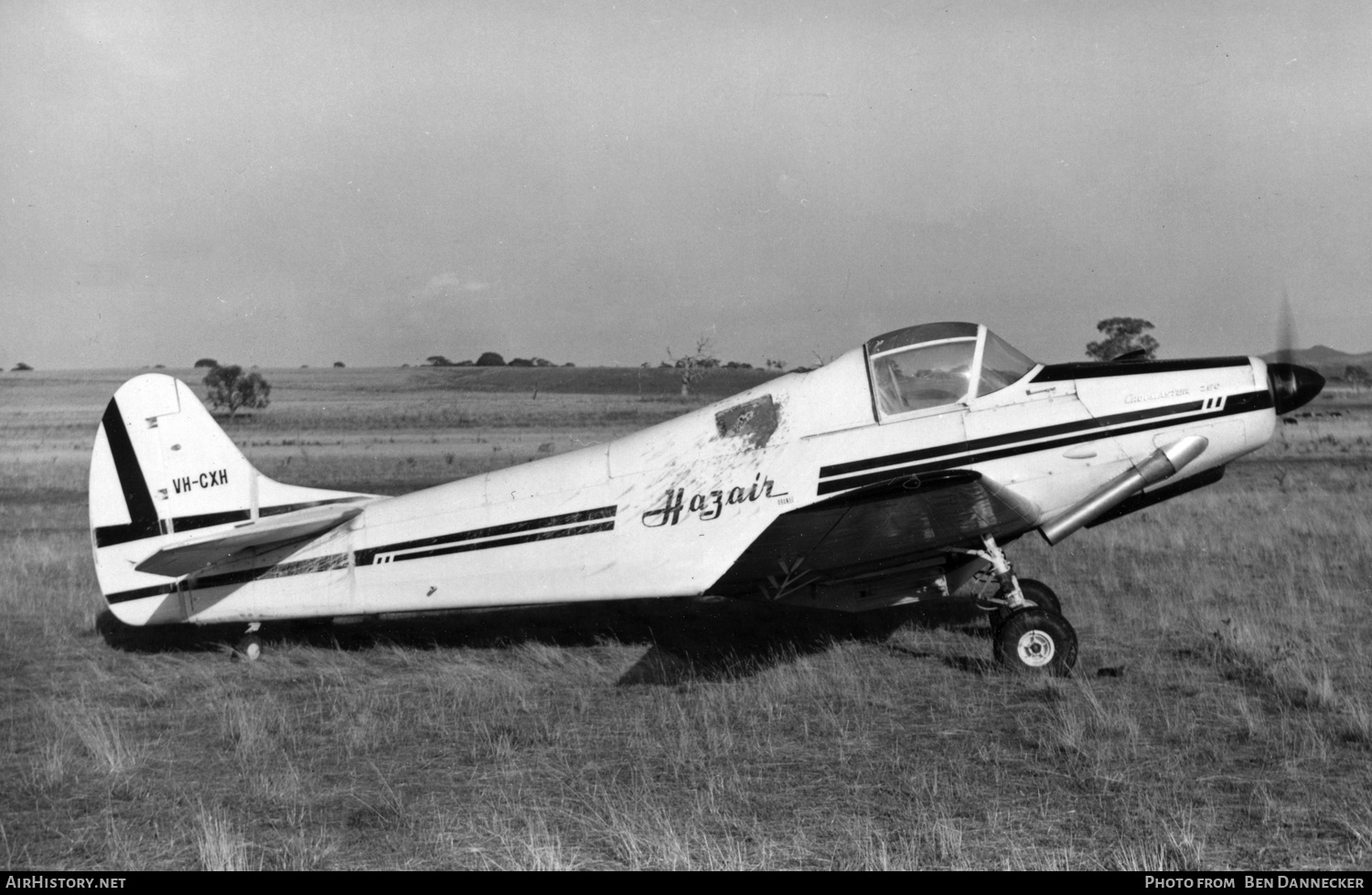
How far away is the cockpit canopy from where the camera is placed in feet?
26.5

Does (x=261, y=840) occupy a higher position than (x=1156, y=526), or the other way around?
(x=261, y=840)

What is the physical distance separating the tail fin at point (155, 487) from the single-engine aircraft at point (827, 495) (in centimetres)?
76

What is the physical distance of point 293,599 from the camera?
28.7ft

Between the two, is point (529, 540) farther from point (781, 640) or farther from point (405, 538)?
point (781, 640)

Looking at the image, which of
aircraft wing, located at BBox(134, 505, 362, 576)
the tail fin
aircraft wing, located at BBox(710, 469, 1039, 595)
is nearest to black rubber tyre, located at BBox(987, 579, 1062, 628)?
aircraft wing, located at BBox(710, 469, 1039, 595)

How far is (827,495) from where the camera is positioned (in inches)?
315

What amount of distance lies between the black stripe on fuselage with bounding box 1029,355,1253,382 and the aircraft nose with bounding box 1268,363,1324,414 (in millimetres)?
215

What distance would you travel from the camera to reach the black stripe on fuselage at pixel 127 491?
9227mm

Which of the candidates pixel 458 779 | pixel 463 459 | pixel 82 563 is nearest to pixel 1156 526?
pixel 458 779

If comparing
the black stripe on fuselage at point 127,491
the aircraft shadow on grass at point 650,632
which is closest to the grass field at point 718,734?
the aircraft shadow on grass at point 650,632

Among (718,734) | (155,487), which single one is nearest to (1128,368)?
(718,734)

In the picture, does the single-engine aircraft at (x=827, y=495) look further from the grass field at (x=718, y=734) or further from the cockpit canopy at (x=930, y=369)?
the grass field at (x=718, y=734)

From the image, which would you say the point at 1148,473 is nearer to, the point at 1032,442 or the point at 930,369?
the point at 1032,442

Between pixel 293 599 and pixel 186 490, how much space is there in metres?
1.53
